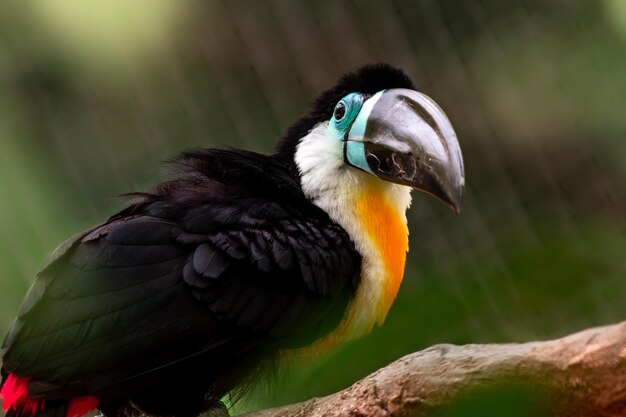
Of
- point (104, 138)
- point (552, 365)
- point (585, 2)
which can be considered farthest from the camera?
point (104, 138)

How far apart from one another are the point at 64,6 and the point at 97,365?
19.3 inches

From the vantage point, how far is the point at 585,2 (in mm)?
1272

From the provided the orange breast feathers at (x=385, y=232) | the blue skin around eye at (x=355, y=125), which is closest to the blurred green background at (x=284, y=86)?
the orange breast feathers at (x=385, y=232)

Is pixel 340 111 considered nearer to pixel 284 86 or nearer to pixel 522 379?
pixel 284 86

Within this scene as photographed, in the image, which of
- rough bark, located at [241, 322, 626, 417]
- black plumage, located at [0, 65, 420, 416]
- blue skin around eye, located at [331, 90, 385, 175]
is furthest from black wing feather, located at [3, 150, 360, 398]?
rough bark, located at [241, 322, 626, 417]

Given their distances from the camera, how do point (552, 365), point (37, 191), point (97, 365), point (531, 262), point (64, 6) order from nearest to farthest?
point (531, 262), point (37, 191), point (552, 365), point (64, 6), point (97, 365)

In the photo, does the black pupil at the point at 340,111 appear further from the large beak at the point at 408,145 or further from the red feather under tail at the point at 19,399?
the red feather under tail at the point at 19,399

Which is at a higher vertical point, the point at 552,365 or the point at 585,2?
the point at 585,2

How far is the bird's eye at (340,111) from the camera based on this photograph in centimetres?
149

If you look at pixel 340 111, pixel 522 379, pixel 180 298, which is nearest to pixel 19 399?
pixel 180 298

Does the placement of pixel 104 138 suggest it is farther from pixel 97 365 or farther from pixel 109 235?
pixel 97 365

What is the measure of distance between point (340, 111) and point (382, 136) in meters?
0.17

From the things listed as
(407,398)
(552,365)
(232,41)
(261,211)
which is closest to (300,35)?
(232,41)

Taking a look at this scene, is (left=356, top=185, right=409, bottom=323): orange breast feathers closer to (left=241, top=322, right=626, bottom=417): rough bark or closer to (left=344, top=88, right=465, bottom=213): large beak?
(left=344, top=88, right=465, bottom=213): large beak
